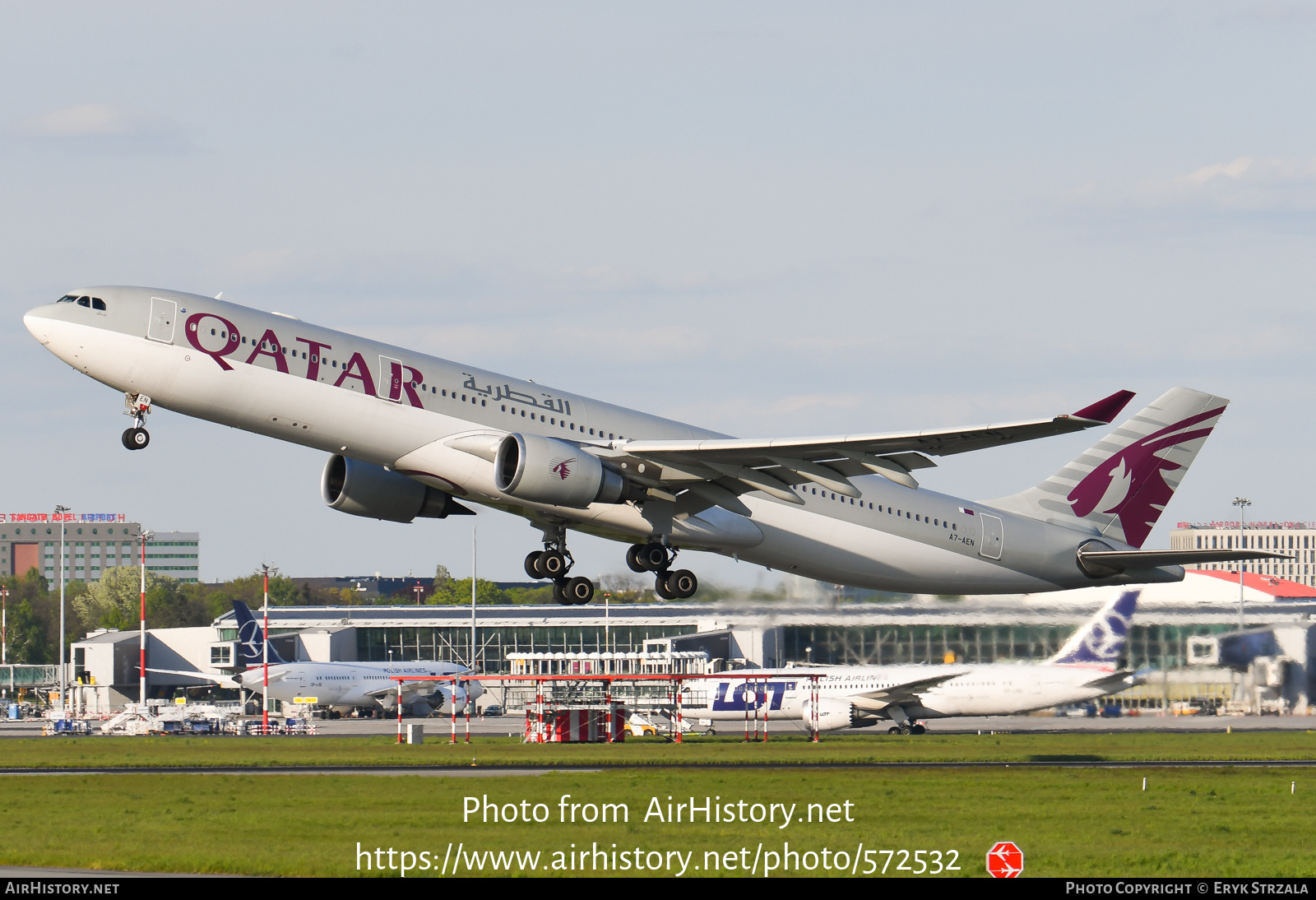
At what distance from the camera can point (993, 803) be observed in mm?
35844

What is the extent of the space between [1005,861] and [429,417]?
16231 millimetres

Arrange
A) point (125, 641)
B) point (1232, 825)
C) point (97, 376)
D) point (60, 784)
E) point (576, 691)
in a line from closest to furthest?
point (1232, 825)
point (97, 376)
point (60, 784)
point (576, 691)
point (125, 641)

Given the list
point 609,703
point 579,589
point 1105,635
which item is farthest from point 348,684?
point 579,589

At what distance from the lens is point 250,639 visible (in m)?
100

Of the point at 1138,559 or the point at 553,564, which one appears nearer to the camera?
the point at 553,564

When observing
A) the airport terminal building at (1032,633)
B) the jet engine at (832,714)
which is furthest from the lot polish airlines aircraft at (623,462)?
the jet engine at (832,714)

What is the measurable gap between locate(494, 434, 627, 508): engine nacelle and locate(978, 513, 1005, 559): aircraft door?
42.0 ft

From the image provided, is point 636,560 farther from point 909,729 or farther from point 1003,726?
point 1003,726

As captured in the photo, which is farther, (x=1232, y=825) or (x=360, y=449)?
(x=360, y=449)

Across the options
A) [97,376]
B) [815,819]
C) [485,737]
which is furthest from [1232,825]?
[485,737]

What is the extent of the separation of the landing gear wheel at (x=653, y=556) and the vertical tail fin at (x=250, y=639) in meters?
62.9

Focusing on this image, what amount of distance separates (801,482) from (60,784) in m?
21.1

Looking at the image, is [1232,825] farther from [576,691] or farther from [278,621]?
[278,621]
